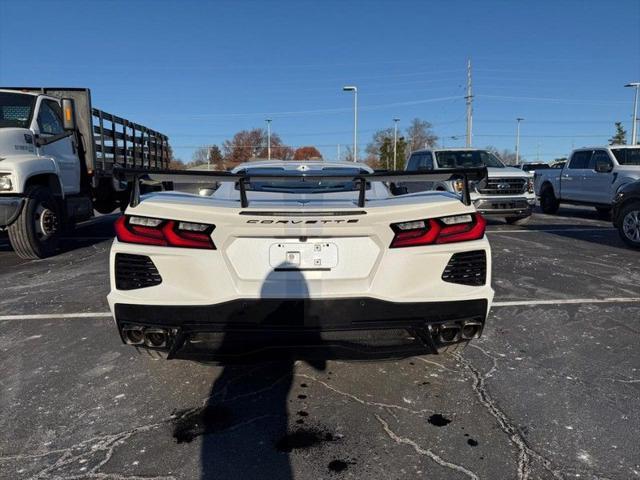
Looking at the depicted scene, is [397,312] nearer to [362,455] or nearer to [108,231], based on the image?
[362,455]

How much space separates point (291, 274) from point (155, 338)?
81 centimetres

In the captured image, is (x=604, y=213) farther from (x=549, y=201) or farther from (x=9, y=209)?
(x=9, y=209)

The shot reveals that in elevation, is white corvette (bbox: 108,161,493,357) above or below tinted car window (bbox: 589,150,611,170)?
below

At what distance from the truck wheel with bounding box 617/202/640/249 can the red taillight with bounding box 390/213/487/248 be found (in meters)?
6.91

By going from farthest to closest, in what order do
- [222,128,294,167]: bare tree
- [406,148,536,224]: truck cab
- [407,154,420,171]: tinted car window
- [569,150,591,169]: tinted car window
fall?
[222,128,294,167]: bare tree < [569,150,591,169]: tinted car window < [407,154,420,171]: tinted car window < [406,148,536,224]: truck cab

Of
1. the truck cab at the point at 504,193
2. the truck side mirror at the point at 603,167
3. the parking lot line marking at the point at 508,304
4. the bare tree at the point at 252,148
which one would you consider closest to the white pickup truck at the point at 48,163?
the parking lot line marking at the point at 508,304

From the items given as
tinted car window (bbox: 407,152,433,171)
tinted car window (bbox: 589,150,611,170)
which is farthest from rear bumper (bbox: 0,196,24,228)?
tinted car window (bbox: 589,150,611,170)

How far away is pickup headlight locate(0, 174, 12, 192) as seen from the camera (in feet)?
20.4

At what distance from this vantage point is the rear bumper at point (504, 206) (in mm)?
10539

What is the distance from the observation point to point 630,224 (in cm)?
812

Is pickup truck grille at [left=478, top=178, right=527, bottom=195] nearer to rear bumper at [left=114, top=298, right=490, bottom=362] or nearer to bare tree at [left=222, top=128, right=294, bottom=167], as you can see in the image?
rear bumper at [left=114, top=298, right=490, bottom=362]

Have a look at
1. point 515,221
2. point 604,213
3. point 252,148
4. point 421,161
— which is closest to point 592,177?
point 604,213

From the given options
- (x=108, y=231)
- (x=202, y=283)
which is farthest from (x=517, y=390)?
(x=108, y=231)

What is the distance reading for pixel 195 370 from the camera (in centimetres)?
325
